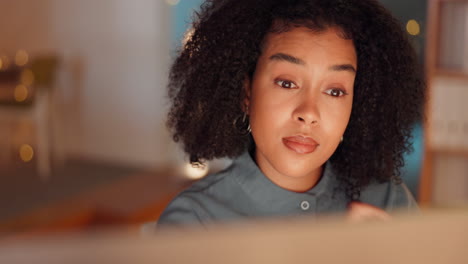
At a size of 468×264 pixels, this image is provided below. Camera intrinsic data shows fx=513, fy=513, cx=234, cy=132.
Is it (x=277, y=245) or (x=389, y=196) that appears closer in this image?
(x=277, y=245)

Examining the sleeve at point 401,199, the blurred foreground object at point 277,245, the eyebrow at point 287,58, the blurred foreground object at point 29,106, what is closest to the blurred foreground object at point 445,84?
the sleeve at point 401,199

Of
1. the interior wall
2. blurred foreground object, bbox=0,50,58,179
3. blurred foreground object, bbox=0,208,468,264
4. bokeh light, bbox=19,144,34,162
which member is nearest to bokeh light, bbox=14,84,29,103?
blurred foreground object, bbox=0,50,58,179

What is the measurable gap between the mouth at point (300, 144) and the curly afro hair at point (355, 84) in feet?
0.12

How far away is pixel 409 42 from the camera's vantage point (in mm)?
Result: 359

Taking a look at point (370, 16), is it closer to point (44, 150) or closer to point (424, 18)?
point (424, 18)

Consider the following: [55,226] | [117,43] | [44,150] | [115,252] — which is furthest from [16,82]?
[115,252]

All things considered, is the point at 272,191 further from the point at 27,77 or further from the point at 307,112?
the point at 27,77

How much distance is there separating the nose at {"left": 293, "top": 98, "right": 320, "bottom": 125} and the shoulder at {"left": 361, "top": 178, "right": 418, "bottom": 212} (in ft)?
0.35

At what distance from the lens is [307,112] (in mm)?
340

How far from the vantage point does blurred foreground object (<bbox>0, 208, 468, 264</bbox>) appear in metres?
0.12

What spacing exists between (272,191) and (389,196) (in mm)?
98

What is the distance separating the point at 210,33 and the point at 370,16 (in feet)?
0.36

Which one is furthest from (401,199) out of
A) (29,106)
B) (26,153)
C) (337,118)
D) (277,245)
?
(26,153)

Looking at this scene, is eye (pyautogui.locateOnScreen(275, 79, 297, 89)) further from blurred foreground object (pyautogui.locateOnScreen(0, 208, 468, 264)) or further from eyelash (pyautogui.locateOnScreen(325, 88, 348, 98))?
blurred foreground object (pyautogui.locateOnScreen(0, 208, 468, 264))
